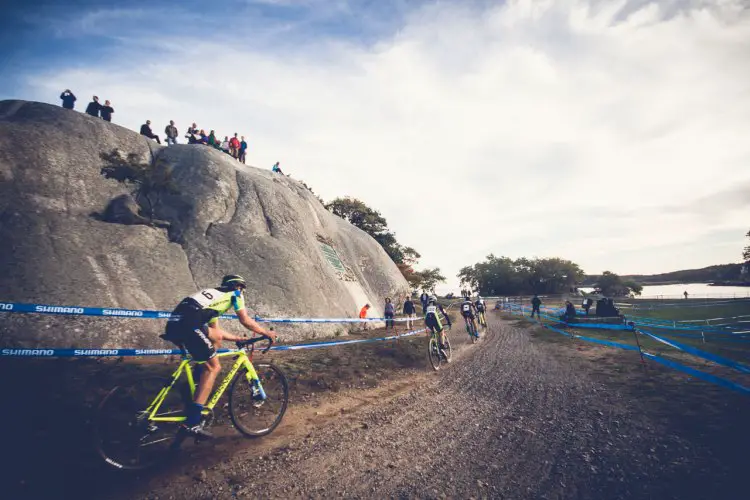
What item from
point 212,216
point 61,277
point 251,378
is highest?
point 212,216

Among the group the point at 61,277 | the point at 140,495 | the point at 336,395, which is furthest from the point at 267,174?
the point at 140,495

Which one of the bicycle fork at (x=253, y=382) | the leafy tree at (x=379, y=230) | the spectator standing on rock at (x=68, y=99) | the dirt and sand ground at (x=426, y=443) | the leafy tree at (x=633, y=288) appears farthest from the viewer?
the leafy tree at (x=633, y=288)

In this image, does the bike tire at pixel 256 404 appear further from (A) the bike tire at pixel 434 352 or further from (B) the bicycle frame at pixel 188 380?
(A) the bike tire at pixel 434 352

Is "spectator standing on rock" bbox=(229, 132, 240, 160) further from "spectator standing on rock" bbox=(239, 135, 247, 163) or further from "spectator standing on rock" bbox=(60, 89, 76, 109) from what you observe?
"spectator standing on rock" bbox=(60, 89, 76, 109)

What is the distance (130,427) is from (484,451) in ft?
16.4

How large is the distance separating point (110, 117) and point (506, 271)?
79.5 metres

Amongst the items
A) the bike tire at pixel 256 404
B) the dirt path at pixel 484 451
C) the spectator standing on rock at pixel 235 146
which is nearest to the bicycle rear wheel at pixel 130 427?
the dirt path at pixel 484 451

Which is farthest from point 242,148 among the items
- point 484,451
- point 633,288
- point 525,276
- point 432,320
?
point 633,288

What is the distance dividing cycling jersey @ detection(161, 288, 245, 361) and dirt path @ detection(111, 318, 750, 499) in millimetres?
1532

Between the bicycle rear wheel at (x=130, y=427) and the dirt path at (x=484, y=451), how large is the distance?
1.59ft

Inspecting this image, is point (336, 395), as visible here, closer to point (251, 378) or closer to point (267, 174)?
point (251, 378)

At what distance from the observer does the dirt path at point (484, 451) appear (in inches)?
141

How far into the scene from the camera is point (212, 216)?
1510 centimetres

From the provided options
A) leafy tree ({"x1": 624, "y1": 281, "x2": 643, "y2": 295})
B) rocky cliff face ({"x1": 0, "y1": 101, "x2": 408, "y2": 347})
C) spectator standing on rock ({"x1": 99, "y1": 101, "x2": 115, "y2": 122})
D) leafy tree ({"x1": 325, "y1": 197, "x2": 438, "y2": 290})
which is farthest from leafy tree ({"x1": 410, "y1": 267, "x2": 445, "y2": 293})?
leafy tree ({"x1": 624, "y1": 281, "x2": 643, "y2": 295})
